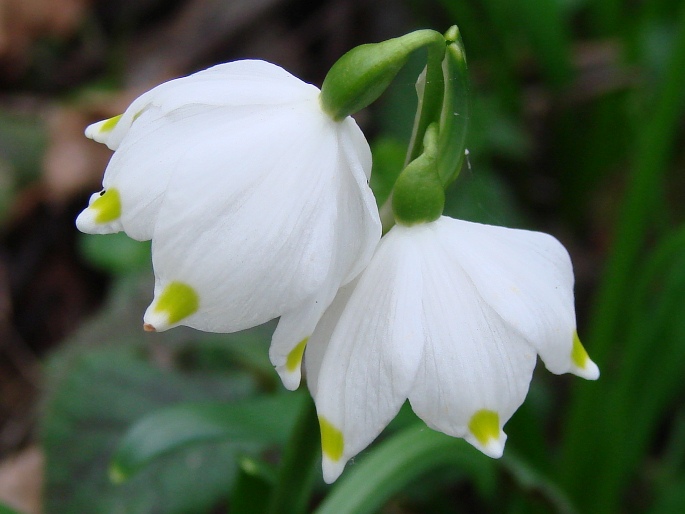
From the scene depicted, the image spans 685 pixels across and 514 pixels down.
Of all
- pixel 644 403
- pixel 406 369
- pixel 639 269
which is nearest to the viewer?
pixel 406 369

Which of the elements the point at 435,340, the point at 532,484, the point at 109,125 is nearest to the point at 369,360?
the point at 435,340

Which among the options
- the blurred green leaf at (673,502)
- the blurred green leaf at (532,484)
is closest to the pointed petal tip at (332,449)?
the blurred green leaf at (532,484)

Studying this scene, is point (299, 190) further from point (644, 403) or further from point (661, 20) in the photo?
point (661, 20)

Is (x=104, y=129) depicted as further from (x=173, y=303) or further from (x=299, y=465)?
(x=299, y=465)

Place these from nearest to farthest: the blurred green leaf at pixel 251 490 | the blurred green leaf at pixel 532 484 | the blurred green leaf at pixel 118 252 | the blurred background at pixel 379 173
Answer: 1. the blurred green leaf at pixel 251 490
2. the blurred green leaf at pixel 532 484
3. the blurred background at pixel 379 173
4. the blurred green leaf at pixel 118 252

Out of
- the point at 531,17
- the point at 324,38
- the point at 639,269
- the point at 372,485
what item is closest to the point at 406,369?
the point at 372,485

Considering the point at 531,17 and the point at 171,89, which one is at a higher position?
the point at 171,89

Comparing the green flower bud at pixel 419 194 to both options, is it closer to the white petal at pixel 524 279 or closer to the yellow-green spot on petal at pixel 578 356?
the white petal at pixel 524 279
